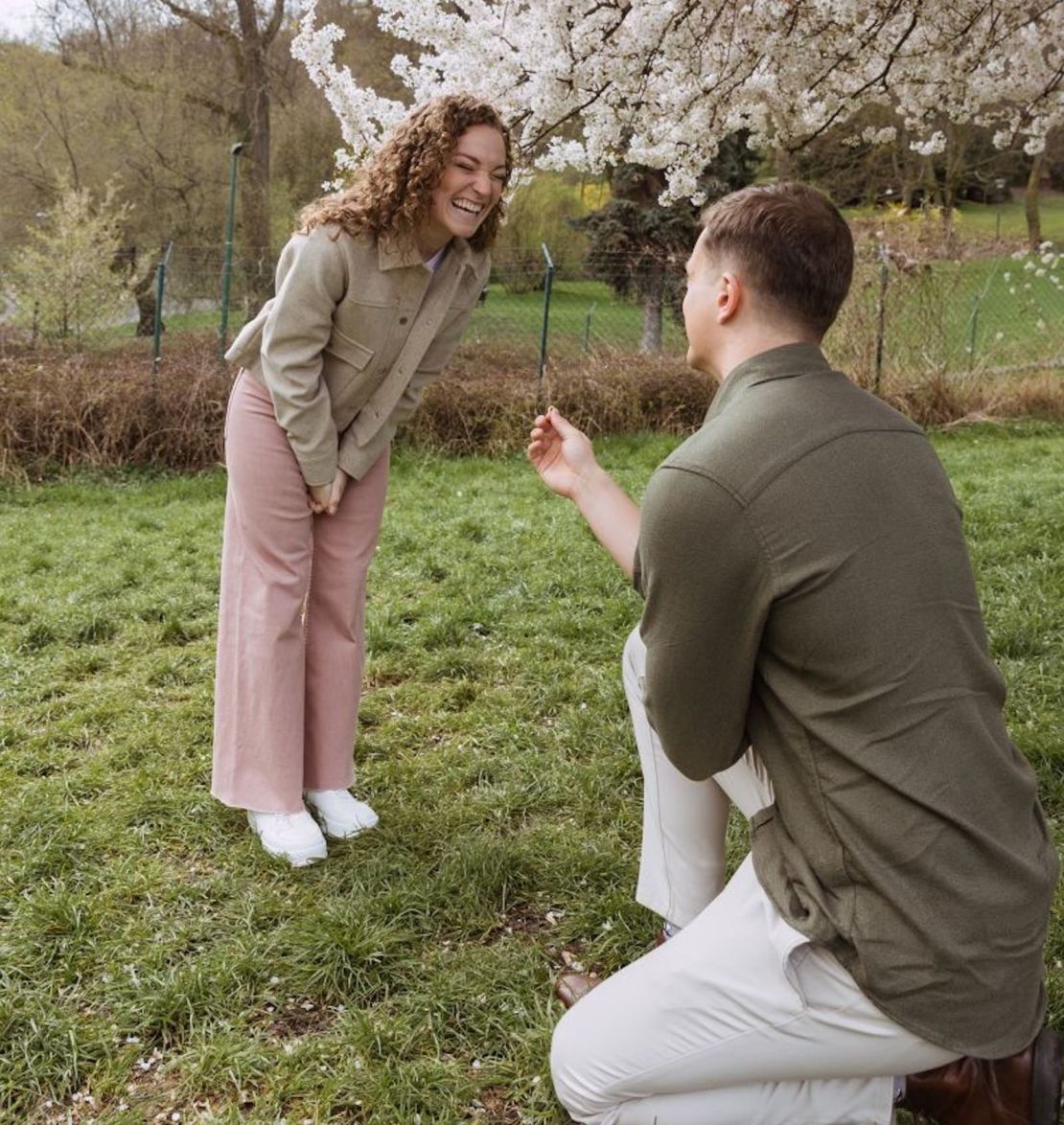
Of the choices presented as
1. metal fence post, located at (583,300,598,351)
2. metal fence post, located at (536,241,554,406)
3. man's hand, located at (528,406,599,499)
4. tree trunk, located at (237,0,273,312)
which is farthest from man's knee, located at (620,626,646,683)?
tree trunk, located at (237,0,273,312)

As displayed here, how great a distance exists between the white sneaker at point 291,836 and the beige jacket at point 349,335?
2.97 feet

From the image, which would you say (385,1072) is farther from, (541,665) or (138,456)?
(138,456)

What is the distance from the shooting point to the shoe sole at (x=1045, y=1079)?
1.81m

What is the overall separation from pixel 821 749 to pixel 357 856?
170 centimetres

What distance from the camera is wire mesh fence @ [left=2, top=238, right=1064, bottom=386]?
11.3 metres

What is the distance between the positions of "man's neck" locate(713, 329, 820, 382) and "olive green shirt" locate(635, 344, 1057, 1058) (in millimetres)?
135

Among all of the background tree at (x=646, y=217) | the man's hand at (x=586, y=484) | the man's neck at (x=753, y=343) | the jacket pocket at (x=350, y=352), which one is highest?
the background tree at (x=646, y=217)

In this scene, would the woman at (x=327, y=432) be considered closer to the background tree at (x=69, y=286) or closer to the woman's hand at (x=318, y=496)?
the woman's hand at (x=318, y=496)

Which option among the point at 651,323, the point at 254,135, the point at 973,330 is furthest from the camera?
the point at 254,135

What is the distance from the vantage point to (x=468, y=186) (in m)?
2.87

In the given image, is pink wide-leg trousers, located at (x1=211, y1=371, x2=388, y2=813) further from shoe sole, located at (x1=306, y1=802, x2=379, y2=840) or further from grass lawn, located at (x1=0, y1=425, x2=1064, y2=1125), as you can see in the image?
grass lawn, located at (x1=0, y1=425, x2=1064, y2=1125)

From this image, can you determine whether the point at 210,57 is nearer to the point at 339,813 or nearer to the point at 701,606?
the point at 339,813

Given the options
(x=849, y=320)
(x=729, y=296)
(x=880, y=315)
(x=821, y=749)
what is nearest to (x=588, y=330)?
(x=849, y=320)

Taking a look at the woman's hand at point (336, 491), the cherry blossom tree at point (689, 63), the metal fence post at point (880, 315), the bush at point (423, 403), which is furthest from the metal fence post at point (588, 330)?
the woman's hand at point (336, 491)
